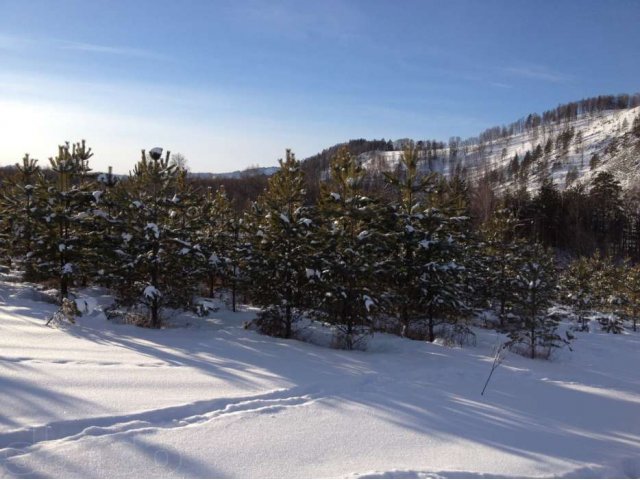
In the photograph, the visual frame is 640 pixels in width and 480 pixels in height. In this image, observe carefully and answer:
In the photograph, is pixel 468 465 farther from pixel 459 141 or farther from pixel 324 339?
pixel 459 141

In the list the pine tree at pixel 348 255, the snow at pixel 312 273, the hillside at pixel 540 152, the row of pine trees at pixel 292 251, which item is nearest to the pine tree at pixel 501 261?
the row of pine trees at pixel 292 251

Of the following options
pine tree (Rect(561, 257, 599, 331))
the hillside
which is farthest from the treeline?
pine tree (Rect(561, 257, 599, 331))

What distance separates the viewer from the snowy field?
159 inches

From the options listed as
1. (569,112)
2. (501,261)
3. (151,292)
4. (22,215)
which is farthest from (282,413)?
(569,112)

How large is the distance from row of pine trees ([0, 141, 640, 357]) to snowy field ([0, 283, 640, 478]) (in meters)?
2.31

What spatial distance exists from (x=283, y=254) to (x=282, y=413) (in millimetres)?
6459

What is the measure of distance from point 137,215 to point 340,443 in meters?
9.82

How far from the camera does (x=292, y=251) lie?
37.6 feet

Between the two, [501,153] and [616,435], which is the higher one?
[501,153]

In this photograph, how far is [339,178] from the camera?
12070 mm

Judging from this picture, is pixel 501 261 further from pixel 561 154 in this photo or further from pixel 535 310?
pixel 561 154

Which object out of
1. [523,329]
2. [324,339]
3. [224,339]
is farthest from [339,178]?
[523,329]

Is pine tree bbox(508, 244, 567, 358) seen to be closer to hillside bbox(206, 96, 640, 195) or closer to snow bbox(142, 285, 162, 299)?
snow bbox(142, 285, 162, 299)

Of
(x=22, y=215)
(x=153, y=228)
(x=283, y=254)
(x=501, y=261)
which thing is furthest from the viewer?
(x=501, y=261)
